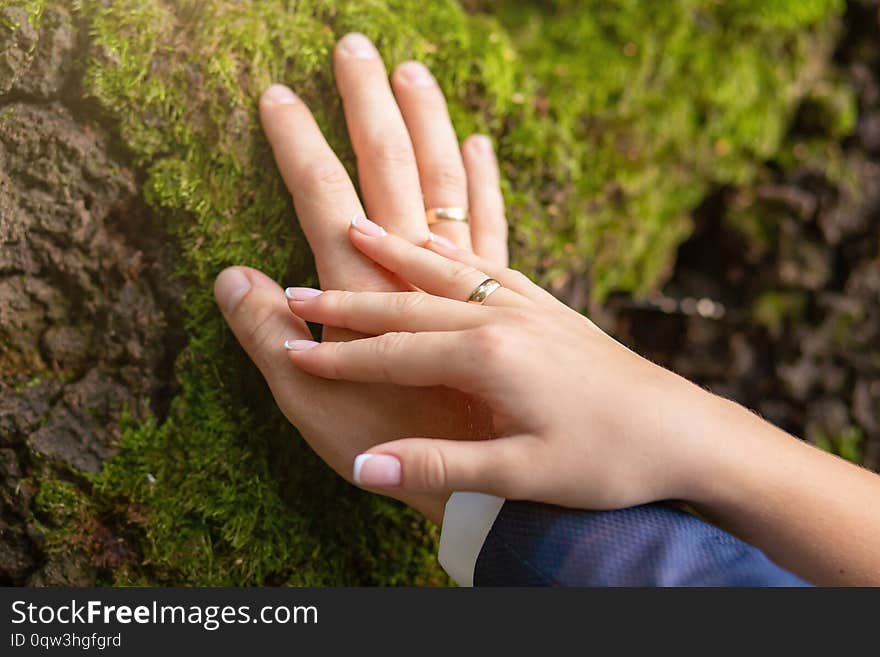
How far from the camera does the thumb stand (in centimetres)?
89

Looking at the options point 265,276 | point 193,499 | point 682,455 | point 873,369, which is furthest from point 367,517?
point 873,369

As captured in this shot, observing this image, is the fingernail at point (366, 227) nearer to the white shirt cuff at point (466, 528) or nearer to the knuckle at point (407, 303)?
the knuckle at point (407, 303)

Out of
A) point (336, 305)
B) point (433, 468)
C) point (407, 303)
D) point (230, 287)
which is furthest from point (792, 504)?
point (230, 287)

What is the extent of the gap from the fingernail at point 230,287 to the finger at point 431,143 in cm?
36

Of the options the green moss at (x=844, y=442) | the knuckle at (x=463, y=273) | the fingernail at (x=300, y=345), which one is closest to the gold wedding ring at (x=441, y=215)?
the knuckle at (x=463, y=273)

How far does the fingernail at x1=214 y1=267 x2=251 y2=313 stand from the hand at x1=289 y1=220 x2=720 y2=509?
0.27 meters

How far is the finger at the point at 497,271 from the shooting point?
1133 millimetres

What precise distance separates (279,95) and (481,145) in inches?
15.9

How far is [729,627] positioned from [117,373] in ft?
3.21

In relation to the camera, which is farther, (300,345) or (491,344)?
(300,345)

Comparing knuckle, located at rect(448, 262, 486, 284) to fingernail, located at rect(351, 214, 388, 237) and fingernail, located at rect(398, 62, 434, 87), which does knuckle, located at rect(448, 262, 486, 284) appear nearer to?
fingernail, located at rect(351, 214, 388, 237)

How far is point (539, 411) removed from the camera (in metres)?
0.89

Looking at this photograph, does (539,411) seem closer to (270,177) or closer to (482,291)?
(482,291)

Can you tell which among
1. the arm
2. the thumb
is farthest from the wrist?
the thumb
